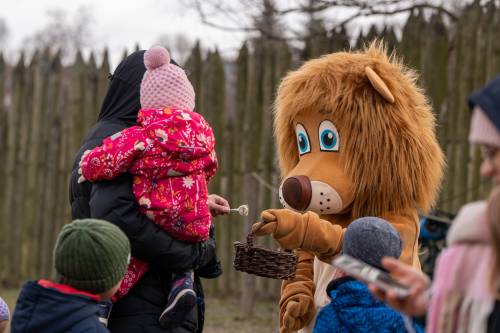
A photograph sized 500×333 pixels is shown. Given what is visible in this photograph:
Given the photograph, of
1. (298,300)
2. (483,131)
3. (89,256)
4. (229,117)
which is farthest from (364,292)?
(229,117)

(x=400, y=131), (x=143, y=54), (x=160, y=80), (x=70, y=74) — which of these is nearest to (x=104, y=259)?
(x=160, y=80)

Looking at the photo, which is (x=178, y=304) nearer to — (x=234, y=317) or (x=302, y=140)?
(x=302, y=140)

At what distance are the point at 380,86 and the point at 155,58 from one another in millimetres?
1235

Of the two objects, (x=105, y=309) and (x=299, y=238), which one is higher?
(x=299, y=238)

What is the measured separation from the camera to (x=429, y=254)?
8.57 metres

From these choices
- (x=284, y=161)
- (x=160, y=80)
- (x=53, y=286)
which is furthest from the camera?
(x=284, y=161)

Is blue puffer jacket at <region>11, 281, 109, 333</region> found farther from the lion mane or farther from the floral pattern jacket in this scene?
the lion mane

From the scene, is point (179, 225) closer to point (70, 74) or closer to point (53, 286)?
point (53, 286)

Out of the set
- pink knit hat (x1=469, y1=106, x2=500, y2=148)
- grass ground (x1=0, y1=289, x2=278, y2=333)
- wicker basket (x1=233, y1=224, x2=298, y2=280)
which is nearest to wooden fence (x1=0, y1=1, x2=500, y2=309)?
grass ground (x1=0, y1=289, x2=278, y2=333)

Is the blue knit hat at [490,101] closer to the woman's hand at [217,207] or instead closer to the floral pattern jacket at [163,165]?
the floral pattern jacket at [163,165]

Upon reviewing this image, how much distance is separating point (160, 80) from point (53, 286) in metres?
1.23


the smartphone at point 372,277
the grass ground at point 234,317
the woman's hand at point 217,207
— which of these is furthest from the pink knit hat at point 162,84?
the grass ground at point 234,317

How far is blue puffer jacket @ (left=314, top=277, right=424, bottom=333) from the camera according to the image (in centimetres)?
395

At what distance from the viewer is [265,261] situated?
14.2ft
